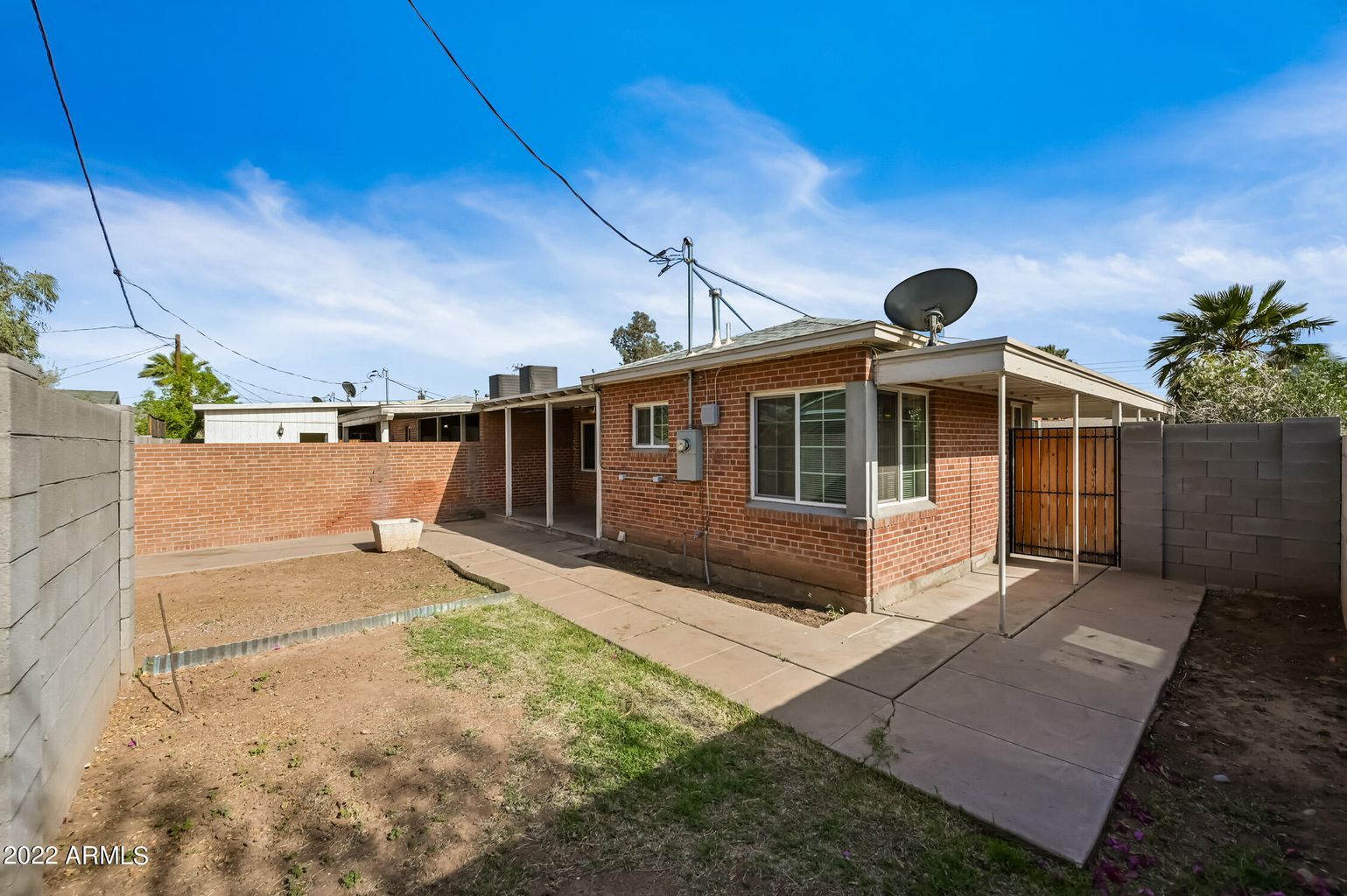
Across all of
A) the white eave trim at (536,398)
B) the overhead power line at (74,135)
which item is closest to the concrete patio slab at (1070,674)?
the white eave trim at (536,398)

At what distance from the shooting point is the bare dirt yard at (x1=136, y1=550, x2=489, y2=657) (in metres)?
5.55

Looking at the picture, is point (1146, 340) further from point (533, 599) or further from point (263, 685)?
point (263, 685)

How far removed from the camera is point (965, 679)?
4.31 meters

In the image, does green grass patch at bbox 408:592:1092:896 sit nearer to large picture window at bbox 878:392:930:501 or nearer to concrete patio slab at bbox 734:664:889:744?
concrete patio slab at bbox 734:664:889:744

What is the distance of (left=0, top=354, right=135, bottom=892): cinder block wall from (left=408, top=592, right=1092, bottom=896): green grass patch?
70.2 inches

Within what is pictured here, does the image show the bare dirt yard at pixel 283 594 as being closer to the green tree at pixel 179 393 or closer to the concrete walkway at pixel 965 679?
the concrete walkway at pixel 965 679

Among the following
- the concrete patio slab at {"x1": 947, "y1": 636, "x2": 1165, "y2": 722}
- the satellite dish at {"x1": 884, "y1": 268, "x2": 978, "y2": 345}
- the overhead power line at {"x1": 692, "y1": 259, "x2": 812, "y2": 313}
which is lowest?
the concrete patio slab at {"x1": 947, "y1": 636, "x2": 1165, "y2": 722}

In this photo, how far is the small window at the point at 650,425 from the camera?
28.0 ft

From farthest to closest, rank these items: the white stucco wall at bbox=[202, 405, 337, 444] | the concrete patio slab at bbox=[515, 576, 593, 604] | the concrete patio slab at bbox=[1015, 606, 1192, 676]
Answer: the white stucco wall at bbox=[202, 405, 337, 444]
the concrete patio slab at bbox=[515, 576, 593, 604]
the concrete patio slab at bbox=[1015, 606, 1192, 676]

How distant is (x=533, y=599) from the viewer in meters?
6.70

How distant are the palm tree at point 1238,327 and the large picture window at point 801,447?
1404 centimetres

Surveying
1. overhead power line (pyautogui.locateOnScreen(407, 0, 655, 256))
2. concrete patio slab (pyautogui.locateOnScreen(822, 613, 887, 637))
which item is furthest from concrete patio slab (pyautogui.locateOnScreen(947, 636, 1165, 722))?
overhead power line (pyautogui.locateOnScreen(407, 0, 655, 256))

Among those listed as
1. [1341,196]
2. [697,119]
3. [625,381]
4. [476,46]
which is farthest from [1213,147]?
[476,46]

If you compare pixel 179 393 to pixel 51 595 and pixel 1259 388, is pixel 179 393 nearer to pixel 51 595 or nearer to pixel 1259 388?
pixel 51 595
